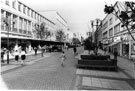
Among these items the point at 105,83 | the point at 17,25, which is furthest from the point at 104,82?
the point at 17,25

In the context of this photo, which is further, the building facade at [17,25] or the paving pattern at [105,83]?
the building facade at [17,25]

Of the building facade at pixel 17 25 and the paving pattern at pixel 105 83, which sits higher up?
the building facade at pixel 17 25

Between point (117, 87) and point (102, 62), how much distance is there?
5.24 metres

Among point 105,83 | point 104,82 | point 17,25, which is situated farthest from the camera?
point 17,25

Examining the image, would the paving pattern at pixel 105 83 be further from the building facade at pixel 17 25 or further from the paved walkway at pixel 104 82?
the building facade at pixel 17 25

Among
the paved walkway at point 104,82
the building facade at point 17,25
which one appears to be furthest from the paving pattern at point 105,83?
the building facade at point 17,25

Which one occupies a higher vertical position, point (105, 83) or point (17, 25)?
point (17, 25)

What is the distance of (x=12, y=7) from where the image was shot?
3091 cm

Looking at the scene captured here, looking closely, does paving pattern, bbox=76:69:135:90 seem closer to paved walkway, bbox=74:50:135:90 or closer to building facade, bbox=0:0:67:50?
paved walkway, bbox=74:50:135:90

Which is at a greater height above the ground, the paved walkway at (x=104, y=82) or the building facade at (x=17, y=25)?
the building facade at (x=17, y=25)

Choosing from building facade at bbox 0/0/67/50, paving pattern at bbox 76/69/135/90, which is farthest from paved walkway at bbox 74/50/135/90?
building facade at bbox 0/0/67/50

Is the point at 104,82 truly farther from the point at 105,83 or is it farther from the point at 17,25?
the point at 17,25

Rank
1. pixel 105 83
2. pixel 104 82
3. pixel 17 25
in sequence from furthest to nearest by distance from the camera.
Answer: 1. pixel 17 25
2. pixel 104 82
3. pixel 105 83

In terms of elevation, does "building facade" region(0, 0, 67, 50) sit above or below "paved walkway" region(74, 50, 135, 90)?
above
